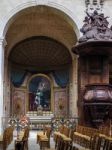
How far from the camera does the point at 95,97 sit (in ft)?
52.3

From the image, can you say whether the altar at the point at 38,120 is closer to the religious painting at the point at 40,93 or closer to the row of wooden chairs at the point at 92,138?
the religious painting at the point at 40,93

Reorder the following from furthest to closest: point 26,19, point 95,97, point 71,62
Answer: point 71,62 → point 26,19 → point 95,97

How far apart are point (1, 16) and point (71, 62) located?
7.86 metres

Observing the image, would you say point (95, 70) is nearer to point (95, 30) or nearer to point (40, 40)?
point (95, 30)

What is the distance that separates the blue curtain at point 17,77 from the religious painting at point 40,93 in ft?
2.25

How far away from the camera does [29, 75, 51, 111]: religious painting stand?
2945cm

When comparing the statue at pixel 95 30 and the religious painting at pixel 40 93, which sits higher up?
the statue at pixel 95 30

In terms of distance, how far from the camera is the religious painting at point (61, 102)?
96.4 feet

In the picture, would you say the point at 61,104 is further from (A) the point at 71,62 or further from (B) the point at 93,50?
(B) the point at 93,50

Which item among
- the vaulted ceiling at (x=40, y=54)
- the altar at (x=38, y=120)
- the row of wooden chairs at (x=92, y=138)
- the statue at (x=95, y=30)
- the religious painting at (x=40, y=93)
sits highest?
the vaulted ceiling at (x=40, y=54)

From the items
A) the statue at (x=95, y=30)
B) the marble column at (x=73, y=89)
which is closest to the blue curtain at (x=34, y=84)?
the marble column at (x=73, y=89)

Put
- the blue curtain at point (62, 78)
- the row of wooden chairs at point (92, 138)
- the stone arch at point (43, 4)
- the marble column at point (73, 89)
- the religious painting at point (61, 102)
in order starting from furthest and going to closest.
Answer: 1. the blue curtain at point (62, 78)
2. the religious painting at point (61, 102)
3. the marble column at point (73, 89)
4. the stone arch at point (43, 4)
5. the row of wooden chairs at point (92, 138)

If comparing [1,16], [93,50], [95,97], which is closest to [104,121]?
[95,97]

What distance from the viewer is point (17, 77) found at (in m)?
29.5
